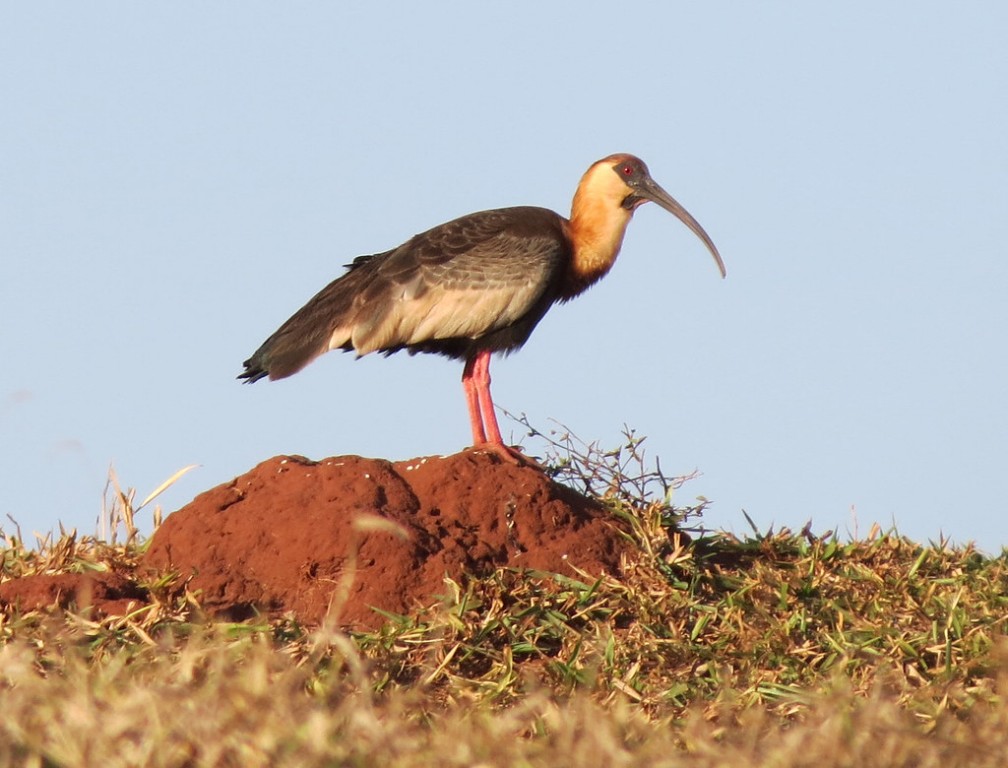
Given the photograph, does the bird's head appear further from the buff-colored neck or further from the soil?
the soil

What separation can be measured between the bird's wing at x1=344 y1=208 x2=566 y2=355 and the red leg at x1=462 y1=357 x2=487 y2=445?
19cm

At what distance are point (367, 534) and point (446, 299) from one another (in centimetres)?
246

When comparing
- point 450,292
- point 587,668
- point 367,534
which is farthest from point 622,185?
point 587,668

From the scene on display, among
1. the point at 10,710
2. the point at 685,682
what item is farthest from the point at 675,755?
the point at 685,682

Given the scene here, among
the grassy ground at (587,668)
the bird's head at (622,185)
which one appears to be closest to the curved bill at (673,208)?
the bird's head at (622,185)

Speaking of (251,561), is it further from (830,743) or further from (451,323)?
(830,743)

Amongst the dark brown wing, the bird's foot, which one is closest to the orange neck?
the dark brown wing

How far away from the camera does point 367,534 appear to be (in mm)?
6754

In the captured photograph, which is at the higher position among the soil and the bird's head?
the bird's head

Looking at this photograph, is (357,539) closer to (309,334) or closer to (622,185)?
(309,334)

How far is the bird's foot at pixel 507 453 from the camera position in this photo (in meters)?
7.55

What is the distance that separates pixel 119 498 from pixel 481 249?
274 cm

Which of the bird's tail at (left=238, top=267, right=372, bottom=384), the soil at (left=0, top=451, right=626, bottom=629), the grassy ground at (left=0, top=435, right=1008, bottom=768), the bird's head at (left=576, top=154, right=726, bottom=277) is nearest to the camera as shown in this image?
the grassy ground at (left=0, top=435, right=1008, bottom=768)

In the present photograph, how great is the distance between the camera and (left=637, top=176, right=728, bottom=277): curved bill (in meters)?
9.83
